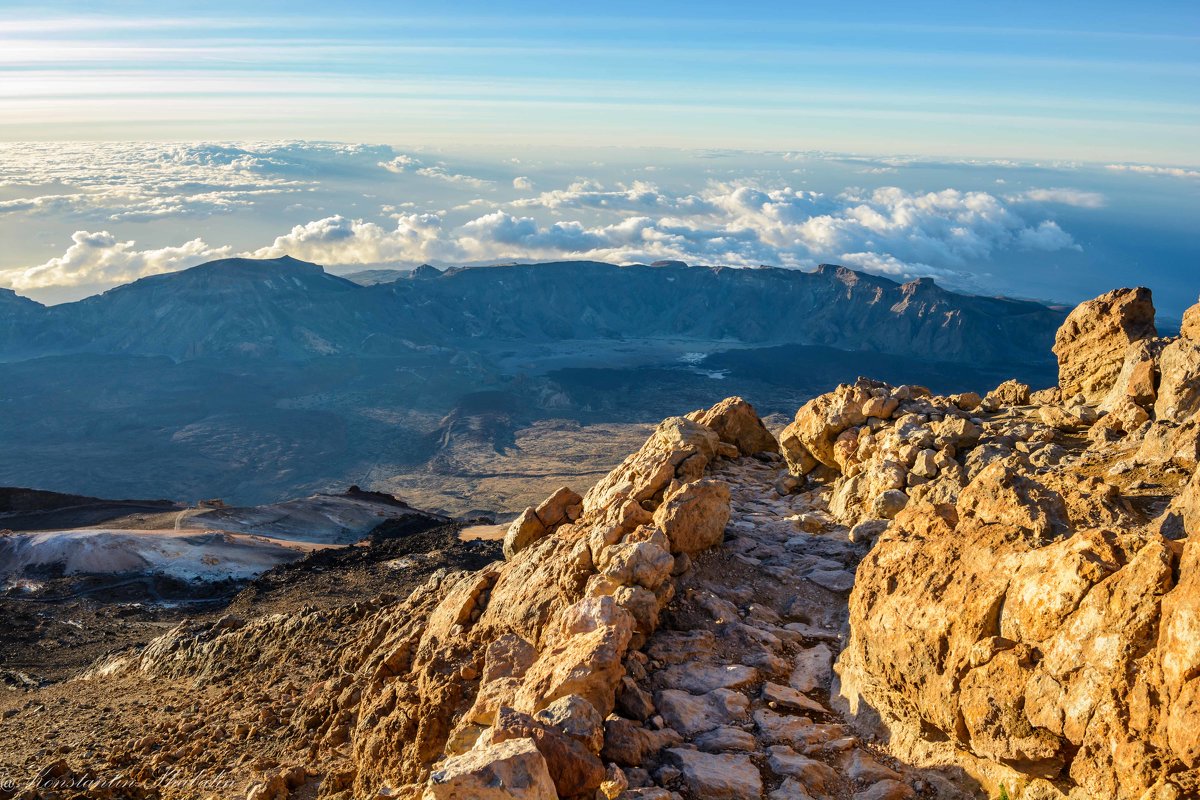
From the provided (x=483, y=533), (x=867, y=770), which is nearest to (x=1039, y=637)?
(x=867, y=770)

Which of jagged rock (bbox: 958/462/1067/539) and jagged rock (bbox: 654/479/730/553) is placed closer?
jagged rock (bbox: 958/462/1067/539)

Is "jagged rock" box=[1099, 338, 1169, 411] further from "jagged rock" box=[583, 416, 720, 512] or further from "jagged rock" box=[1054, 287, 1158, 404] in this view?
"jagged rock" box=[583, 416, 720, 512]

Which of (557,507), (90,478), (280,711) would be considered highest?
(557,507)

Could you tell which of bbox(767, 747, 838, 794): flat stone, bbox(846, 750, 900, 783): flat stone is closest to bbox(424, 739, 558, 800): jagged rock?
bbox(767, 747, 838, 794): flat stone

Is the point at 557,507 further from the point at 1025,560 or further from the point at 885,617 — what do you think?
the point at 1025,560

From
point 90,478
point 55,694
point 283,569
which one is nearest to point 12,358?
point 90,478

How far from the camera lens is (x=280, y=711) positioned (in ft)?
54.4

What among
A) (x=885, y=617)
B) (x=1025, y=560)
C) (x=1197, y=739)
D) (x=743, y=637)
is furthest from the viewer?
(x=743, y=637)

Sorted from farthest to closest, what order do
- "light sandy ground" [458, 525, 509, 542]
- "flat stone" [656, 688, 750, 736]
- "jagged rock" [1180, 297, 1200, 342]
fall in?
1. "light sandy ground" [458, 525, 509, 542]
2. "jagged rock" [1180, 297, 1200, 342]
3. "flat stone" [656, 688, 750, 736]

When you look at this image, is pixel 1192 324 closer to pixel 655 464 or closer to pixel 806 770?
pixel 655 464

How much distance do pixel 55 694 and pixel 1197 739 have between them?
995 inches

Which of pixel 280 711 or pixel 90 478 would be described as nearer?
pixel 280 711

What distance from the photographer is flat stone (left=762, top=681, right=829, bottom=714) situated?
34.9 feet

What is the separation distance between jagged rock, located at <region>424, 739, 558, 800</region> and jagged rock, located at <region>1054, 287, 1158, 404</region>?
591 inches
